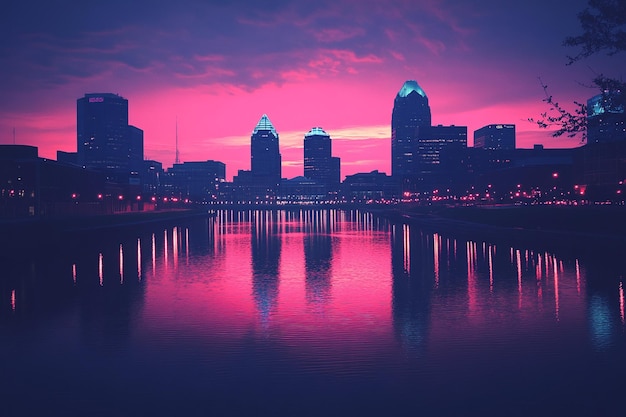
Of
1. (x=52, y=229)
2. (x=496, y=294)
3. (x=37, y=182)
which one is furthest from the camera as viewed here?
(x=37, y=182)

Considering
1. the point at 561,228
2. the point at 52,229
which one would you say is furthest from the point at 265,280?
the point at 52,229

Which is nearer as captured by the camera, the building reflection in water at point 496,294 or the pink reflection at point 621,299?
the building reflection in water at point 496,294

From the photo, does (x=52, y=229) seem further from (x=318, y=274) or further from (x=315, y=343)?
(x=315, y=343)

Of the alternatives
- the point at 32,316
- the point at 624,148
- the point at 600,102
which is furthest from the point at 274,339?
the point at 624,148

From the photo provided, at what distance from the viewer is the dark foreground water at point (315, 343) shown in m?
9.27

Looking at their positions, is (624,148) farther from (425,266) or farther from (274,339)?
(274,339)

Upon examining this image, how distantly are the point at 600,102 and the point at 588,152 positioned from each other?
110m

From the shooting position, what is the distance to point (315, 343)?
13141 millimetres

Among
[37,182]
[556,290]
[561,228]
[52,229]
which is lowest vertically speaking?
[556,290]

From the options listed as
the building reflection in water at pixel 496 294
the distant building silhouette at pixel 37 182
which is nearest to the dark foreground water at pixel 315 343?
the building reflection in water at pixel 496 294

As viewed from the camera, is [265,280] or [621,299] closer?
[621,299]

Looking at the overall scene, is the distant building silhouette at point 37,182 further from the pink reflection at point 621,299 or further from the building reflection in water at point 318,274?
the pink reflection at point 621,299

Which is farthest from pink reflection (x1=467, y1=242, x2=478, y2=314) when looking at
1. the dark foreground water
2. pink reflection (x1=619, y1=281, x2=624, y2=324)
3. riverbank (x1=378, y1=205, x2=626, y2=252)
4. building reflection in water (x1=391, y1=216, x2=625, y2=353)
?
riverbank (x1=378, y1=205, x2=626, y2=252)

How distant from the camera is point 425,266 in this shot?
29.4 m
